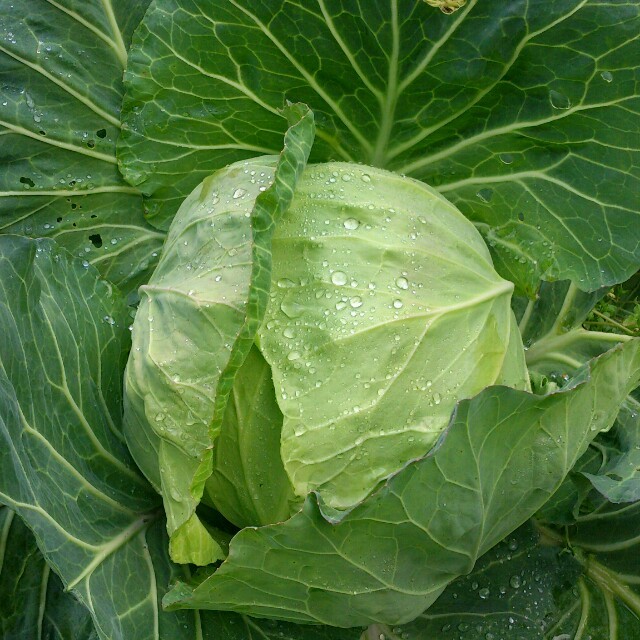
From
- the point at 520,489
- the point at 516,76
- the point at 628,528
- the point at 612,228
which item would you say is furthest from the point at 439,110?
the point at 628,528

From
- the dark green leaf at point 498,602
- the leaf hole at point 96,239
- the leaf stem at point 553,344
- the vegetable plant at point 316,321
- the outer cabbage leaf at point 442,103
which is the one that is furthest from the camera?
→ the leaf stem at point 553,344

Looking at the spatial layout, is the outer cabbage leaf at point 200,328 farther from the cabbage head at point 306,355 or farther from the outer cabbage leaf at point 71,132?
the outer cabbage leaf at point 71,132

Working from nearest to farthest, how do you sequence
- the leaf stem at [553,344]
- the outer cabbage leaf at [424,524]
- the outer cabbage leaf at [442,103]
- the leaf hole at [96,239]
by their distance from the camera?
the outer cabbage leaf at [424,524] → the outer cabbage leaf at [442,103] → the leaf hole at [96,239] → the leaf stem at [553,344]

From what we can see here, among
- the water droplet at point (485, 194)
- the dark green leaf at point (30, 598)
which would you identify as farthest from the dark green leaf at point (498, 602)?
the water droplet at point (485, 194)

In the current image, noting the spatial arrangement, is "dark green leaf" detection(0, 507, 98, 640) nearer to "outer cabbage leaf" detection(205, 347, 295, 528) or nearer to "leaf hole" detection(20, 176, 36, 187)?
"outer cabbage leaf" detection(205, 347, 295, 528)

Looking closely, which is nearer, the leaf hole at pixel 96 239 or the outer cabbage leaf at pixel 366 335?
the outer cabbage leaf at pixel 366 335

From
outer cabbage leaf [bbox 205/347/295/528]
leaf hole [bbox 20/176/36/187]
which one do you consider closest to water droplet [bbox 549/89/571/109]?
outer cabbage leaf [bbox 205/347/295/528]
